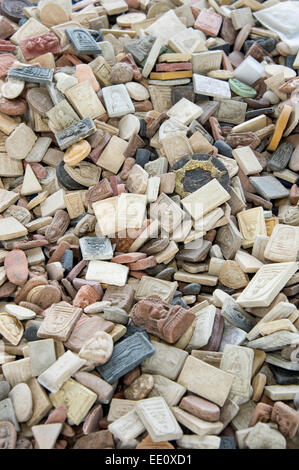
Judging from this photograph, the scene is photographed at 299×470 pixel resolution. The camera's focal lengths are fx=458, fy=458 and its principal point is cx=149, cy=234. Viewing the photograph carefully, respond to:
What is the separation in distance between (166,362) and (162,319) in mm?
214

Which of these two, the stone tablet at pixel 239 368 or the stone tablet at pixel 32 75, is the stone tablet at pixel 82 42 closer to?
the stone tablet at pixel 32 75

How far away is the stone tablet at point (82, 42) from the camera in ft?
11.9

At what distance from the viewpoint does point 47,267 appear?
2.86m

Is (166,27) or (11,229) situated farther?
(166,27)

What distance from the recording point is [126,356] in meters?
2.27

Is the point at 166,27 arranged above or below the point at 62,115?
above

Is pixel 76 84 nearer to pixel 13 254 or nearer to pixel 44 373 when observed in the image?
pixel 13 254

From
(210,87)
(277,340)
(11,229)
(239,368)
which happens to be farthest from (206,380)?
(210,87)

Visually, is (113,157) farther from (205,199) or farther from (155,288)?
(155,288)

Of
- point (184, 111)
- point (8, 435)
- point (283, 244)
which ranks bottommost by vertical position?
point (8, 435)

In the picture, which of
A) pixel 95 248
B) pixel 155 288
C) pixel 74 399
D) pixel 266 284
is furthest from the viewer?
pixel 95 248

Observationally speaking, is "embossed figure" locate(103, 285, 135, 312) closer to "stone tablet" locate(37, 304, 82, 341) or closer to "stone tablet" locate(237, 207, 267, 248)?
"stone tablet" locate(37, 304, 82, 341)

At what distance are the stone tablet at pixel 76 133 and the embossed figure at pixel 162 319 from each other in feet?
4.41

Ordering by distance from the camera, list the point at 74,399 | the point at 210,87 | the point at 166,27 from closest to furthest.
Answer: the point at 74,399 → the point at 210,87 → the point at 166,27
